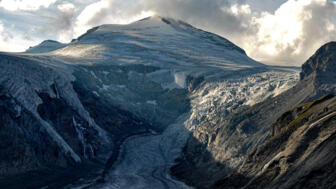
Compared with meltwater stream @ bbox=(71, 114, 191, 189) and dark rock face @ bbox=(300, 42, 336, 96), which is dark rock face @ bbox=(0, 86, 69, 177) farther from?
dark rock face @ bbox=(300, 42, 336, 96)

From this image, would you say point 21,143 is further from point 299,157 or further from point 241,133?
point 299,157

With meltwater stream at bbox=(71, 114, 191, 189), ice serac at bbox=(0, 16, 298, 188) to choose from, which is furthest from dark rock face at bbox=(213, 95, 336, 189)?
ice serac at bbox=(0, 16, 298, 188)

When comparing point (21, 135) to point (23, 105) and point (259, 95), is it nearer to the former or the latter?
point (23, 105)

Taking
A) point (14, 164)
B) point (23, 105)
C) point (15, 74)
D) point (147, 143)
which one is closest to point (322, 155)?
point (14, 164)

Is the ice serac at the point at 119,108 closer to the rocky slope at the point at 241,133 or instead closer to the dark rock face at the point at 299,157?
the rocky slope at the point at 241,133

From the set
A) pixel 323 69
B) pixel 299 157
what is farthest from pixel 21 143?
pixel 323 69

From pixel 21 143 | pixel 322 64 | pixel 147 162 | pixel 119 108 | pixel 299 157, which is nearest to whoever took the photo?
pixel 299 157
